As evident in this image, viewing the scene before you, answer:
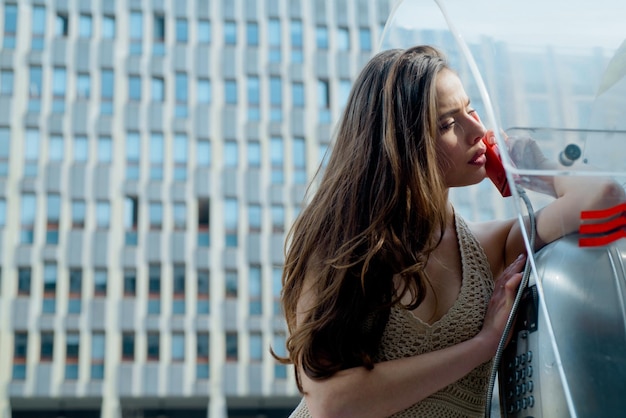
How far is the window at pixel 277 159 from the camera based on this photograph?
73.6ft

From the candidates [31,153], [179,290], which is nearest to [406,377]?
[179,290]

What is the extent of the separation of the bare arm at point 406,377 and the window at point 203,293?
20316 millimetres

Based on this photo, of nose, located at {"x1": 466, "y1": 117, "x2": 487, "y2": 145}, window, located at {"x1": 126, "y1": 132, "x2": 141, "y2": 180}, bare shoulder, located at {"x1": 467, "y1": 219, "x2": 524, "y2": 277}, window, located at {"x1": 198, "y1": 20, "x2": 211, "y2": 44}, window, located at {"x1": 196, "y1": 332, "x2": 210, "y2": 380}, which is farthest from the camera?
window, located at {"x1": 198, "y1": 20, "x2": 211, "y2": 44}

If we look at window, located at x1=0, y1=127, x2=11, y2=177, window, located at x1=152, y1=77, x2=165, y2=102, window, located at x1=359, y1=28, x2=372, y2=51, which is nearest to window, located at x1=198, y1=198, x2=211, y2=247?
window, located at x1=152, y1=77, x2=165, y2=102

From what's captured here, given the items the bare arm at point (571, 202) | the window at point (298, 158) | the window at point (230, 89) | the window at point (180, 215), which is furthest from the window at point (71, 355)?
the bare arm at point (571, 202)

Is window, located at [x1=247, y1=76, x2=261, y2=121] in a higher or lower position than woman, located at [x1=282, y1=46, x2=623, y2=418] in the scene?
higher

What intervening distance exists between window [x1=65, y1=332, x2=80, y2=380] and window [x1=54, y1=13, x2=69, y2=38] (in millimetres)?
7166

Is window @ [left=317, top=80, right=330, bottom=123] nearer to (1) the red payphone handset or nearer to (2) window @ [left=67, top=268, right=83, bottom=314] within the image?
(2) window @ [left=67, top=268, right=83, bottom=314]

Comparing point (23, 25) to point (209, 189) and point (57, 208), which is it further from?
point (209, 189)

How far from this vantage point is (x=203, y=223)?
72.2 ft

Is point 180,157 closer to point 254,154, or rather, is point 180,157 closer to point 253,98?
point 254,154

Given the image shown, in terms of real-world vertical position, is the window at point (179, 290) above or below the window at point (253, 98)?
below

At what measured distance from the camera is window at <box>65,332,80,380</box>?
20750 millimetres

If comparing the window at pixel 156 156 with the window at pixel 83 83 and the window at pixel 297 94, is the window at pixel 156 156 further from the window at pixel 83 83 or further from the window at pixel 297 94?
the window at pixel 297 94
